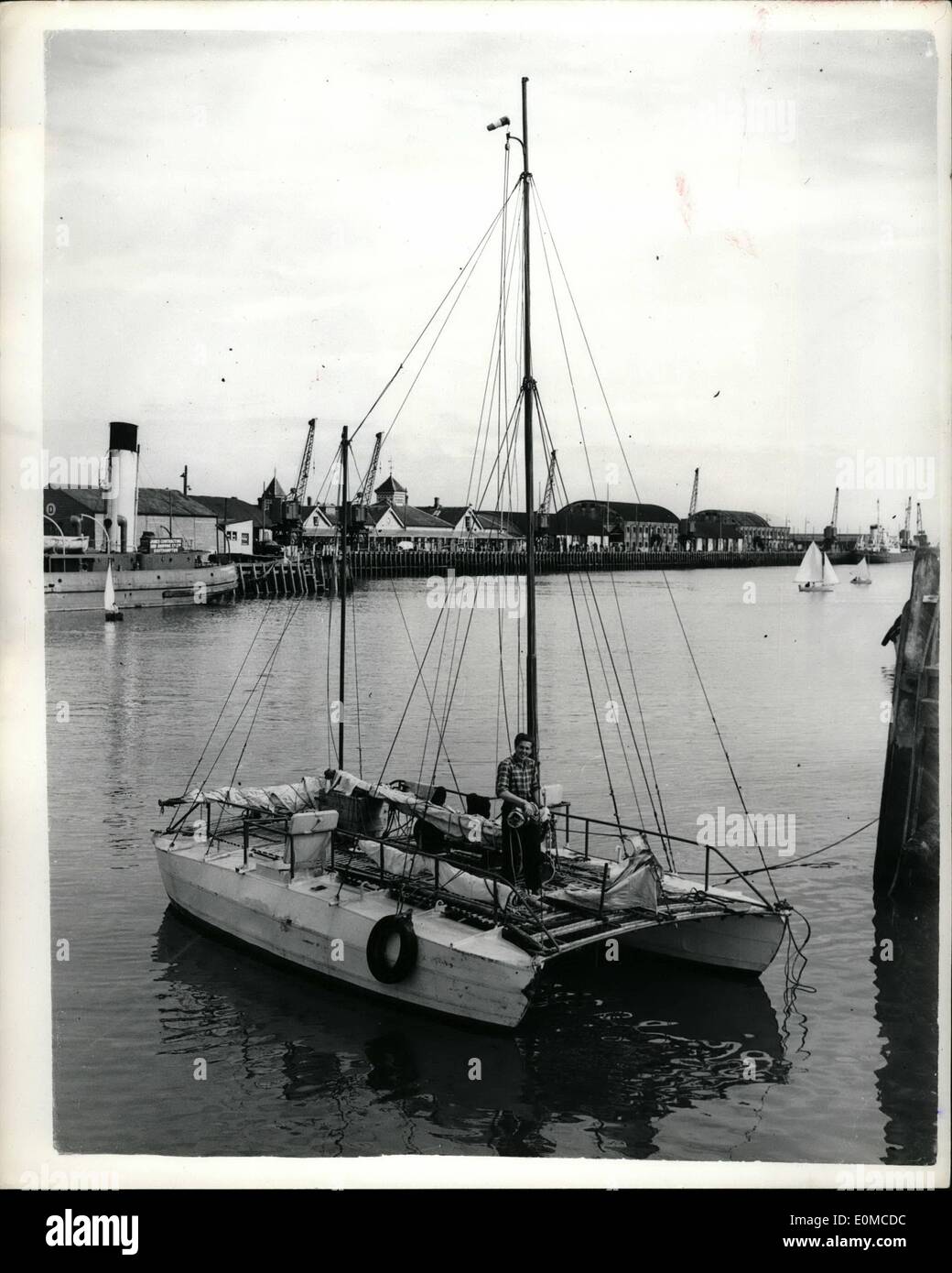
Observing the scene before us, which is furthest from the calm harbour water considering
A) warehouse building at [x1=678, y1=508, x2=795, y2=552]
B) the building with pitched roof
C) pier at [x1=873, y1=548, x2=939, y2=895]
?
warehouse building at [x1=678, y1=508, x2=795, y2=552]

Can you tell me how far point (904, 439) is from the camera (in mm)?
10664

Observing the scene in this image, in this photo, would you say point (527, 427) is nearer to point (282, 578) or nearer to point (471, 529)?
point (282, 578)

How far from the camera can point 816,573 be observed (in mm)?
80500

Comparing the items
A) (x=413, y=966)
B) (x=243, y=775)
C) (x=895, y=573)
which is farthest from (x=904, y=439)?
(x=895, y=573)

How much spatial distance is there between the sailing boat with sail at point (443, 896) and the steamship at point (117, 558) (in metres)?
41.9

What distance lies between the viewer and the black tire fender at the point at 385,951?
36.1 ft

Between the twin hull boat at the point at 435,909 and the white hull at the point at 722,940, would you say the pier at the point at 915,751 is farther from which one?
the twin hull boat at the point at 435,909

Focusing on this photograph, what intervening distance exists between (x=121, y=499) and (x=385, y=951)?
58991 millimetres

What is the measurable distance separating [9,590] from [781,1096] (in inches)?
322

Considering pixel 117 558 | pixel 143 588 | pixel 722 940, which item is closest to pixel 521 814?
pixel 722 940

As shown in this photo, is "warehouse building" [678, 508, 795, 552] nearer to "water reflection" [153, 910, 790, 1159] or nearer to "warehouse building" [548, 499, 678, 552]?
"warehouse building" [548, 499, 678, 552]

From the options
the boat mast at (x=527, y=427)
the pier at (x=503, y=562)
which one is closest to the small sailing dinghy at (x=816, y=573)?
the pier at (x=503, y=562)

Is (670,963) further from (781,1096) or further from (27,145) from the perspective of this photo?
(27,145)

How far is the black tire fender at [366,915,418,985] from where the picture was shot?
36.1 ft
